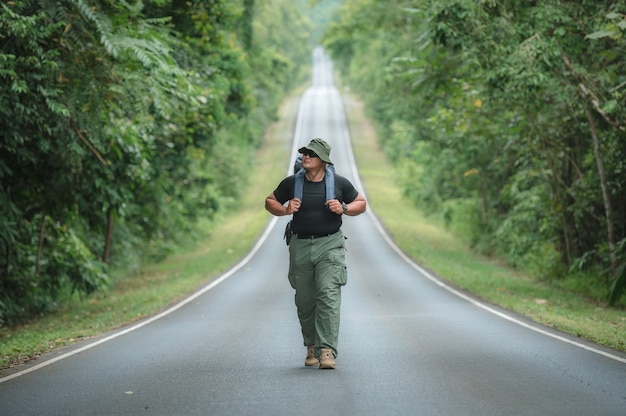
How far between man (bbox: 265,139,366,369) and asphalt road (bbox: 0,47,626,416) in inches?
15.4

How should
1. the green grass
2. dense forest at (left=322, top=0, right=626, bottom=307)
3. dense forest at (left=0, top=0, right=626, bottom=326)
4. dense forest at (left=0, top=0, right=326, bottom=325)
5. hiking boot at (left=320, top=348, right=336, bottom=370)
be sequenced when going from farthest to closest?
1. dense forest at (left=322, top=0, right=626, bottom=307)
2. the green grass
3. dense forest at (left=0, top=0, right=626, bottom=326)
4. dense forest at (left=0, top=0, right=326, bottom=325)
5. hiking boot at (left=320, top=348, right=336, bottom=370)

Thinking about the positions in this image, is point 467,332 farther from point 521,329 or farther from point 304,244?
point 304,244

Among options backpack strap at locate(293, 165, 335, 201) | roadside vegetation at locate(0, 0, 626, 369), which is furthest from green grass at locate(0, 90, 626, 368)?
backpack strap at locate(293, 165, 335, 201)

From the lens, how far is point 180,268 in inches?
1152

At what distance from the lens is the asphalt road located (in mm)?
6738

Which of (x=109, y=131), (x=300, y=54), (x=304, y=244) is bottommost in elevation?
(x=304, y=244)

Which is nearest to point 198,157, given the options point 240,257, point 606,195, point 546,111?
point 240,257

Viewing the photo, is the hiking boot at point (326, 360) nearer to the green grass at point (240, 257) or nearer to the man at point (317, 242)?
the man at point (317, 242)

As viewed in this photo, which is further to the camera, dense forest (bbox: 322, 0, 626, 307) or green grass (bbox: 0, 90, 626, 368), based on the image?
dense forest (bbox: 322, 0, 626, 307)

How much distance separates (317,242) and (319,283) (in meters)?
0.40

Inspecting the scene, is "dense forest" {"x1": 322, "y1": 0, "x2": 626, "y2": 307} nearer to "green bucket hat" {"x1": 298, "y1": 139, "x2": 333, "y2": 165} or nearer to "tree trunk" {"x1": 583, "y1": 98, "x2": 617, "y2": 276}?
"tree trunk" {"x1": 583, "y1": 98, "x2": 617, "y2": 276}

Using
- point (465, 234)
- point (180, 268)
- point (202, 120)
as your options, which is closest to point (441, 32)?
point (202, 120)

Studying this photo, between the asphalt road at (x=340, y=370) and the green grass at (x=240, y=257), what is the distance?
79 centimetres

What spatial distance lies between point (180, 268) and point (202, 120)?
248 inches
